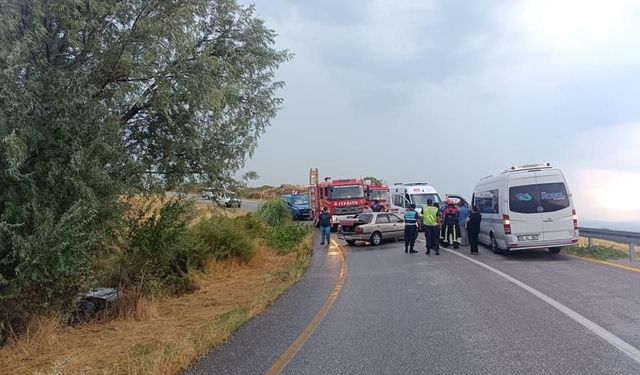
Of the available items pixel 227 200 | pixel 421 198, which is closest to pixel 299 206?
pixel 421 198

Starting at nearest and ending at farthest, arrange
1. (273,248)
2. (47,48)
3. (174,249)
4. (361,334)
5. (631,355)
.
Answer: (631,355) → (361,334) → (47,48) → (174,249) → (273,248)

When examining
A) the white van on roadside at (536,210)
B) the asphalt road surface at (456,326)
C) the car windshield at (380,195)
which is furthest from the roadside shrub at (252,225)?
the car windshield at (380,195)

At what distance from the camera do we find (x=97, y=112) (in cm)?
957

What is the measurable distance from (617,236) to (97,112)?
1345 centimetres

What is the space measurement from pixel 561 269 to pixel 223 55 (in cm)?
903

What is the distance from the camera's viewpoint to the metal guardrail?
586 inches

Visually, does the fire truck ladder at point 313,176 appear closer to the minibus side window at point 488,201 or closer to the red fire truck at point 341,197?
the red fire truck at point 341,197

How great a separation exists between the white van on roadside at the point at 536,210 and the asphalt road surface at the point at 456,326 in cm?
256

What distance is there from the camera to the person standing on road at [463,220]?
2031cm

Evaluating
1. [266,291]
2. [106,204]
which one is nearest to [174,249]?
[266,291]

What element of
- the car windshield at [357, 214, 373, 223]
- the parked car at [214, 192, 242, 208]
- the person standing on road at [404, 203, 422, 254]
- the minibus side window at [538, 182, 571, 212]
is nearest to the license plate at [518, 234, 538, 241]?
the minibus side window at [538, 182, 571, 212]

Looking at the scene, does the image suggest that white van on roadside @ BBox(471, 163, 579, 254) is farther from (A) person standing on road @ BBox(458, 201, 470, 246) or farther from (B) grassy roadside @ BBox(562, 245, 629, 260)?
(A) person standing on road @ BBox(458, 201, 470, 246)

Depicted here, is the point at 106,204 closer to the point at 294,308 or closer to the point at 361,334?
the point at 294,308

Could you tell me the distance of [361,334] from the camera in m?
7.54
